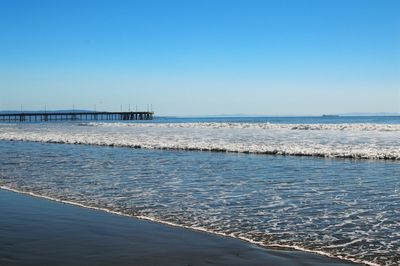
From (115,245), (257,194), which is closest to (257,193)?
(257,194)

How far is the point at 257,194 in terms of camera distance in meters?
11.1

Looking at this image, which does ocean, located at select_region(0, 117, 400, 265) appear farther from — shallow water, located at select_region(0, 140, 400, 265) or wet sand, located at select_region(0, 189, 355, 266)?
wet sand, located at select_region(0, 189, 355, 266)

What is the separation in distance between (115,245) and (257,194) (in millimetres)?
5294

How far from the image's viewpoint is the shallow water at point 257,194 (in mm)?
7277

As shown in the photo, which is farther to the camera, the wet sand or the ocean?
the ocean

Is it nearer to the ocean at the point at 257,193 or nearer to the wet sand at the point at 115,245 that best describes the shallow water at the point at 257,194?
the ocean at the point at 257,193

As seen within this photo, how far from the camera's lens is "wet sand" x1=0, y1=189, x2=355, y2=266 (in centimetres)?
577

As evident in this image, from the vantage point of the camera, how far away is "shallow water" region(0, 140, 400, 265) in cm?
728

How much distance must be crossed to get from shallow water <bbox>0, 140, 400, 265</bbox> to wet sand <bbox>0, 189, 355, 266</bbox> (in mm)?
594

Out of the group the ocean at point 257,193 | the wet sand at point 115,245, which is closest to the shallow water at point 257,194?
the ocean at point 257,193

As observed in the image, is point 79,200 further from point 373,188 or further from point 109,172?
point 373,188

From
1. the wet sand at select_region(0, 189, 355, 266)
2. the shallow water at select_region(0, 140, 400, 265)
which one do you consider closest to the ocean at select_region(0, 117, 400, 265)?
the shallow water at select_region(0, 140, 400, 265)

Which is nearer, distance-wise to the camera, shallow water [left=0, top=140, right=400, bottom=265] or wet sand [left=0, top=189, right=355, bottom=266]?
wet sand [left=0, top=189, right=355, bottom=266]

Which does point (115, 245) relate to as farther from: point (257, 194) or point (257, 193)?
point (257, 193)
